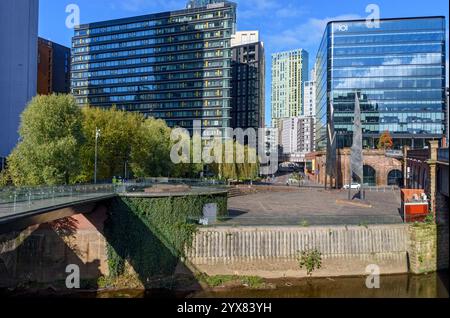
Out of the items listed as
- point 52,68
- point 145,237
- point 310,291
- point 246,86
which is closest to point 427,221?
point 310,291

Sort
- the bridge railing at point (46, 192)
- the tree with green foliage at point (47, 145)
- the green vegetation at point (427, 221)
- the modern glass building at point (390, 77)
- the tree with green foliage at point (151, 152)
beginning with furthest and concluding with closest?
the modern glass building at point (390, 77), the tree with green foliage at point (151, 152), the tree with green foliage at point (47, 145), the green vegetation at point (427, 221), the bridge railing at point (46, 192)

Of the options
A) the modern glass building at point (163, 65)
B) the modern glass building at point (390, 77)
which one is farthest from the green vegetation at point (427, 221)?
the modern glass building at point (163, 65)

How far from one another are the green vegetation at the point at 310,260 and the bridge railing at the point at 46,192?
13555 mm

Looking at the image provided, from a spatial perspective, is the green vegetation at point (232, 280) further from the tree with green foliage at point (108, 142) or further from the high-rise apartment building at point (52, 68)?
the high-rise apartment building at point (52, 68)

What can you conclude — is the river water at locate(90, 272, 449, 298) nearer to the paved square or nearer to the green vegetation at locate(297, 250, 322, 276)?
the green vegetation at locate(297, 250, 322, 276)

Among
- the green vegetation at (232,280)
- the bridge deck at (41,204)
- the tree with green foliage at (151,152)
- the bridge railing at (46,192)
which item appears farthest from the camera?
the tree with green foliage at (151,152)

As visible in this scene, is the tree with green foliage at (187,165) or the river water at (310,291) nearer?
the river water at (310,291)

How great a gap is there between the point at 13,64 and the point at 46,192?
5426 cm

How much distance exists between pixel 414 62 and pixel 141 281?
75.4m

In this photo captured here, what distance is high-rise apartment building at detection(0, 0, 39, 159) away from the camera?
62969mm

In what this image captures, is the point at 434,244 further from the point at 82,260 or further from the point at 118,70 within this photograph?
the point at 118,70

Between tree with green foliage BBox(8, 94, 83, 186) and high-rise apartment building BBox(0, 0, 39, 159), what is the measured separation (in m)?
38.3

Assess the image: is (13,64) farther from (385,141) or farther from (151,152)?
(385,141)

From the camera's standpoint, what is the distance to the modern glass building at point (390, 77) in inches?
3081
